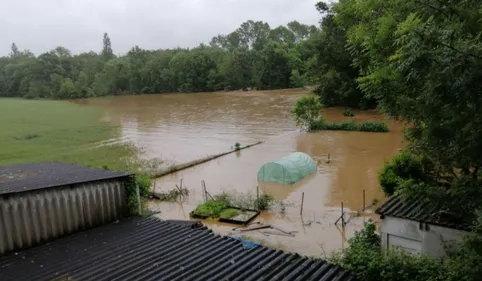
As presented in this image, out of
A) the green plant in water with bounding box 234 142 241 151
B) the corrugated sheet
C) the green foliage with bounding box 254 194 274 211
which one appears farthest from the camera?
the green plant in water with bounding box 234 142 241 151

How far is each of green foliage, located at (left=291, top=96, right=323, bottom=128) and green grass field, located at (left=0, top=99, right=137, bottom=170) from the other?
14.1 meters

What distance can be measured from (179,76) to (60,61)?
3845 centimetres

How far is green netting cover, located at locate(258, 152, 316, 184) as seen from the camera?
20.0 m

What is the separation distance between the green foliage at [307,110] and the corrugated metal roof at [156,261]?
26484 millimetres

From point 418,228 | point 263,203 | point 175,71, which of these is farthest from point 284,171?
point 175,71

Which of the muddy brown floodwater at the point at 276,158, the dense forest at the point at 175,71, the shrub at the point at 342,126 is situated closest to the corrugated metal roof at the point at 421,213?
the muddy brown floodwater at the point at 276,158

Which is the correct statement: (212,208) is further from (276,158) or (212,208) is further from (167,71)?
(167,71)

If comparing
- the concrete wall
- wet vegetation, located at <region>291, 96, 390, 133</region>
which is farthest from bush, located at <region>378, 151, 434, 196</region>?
wet vegetation, located at <region>291, 96, 390, 133</region>

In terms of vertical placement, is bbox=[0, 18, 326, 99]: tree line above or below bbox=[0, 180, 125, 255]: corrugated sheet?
above

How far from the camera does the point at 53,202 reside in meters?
8.34

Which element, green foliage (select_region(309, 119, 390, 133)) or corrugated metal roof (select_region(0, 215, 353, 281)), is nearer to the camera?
corrugated metal roof (select_region(0, 215, 353, 281))

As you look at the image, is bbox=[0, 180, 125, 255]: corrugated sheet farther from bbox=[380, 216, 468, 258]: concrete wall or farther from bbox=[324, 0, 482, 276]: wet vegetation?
bbox=[380, 216, 468, 258]: concrete wall

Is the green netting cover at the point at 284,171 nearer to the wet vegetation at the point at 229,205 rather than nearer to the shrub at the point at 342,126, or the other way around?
the wet vegetation at the point at 229,205

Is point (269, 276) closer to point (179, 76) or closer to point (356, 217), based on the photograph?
point (356, 217)
